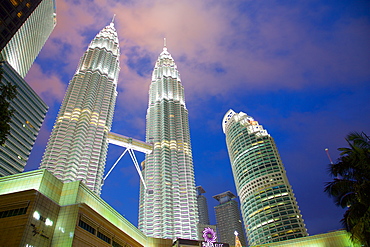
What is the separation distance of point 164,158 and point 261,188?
5877cm

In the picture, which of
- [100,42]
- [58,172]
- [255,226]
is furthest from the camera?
[100,42]

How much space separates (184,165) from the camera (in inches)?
6083

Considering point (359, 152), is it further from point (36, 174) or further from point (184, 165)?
point (184, 165)

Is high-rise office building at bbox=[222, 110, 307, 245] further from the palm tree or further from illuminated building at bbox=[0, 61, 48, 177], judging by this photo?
the palm tree

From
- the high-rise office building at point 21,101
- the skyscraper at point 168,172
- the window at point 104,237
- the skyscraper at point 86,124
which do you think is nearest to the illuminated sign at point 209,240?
the window at point 104,237

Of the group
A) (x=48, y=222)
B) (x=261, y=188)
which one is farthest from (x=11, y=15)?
(x=261, y=188)

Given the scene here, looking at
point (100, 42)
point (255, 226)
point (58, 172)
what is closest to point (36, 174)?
point (58, 172)

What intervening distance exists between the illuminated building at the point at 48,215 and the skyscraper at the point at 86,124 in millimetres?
82414

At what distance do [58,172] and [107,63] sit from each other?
3103 inches

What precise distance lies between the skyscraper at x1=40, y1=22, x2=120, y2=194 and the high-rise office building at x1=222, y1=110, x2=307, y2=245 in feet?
285

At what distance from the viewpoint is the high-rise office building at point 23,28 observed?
51.9 m

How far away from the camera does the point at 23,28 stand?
128 m

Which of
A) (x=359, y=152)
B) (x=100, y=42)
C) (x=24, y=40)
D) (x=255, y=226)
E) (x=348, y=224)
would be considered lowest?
(x=348, y=224)

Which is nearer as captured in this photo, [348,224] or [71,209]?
[348,224]
